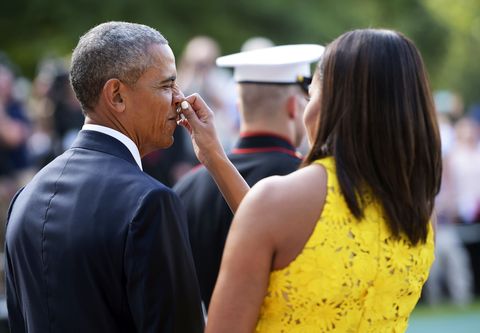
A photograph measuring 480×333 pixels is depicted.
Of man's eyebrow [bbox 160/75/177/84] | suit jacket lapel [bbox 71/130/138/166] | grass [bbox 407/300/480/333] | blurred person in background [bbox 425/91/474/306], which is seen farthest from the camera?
blurred person in background [bbox 425/91/474/306]

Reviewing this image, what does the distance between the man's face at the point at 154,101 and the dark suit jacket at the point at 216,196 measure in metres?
1.38

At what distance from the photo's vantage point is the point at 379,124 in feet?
9.69

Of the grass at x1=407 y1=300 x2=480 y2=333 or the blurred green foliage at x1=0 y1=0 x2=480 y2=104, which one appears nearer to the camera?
the grass at x1=407 y1=300 x2=480 y2=333

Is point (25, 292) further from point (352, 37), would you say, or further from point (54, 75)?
point (54, 75)

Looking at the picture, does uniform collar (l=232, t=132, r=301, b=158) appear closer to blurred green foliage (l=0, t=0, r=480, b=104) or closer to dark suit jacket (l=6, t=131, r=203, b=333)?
dark suit jacket (l=6, t=131, r=203, b=333)

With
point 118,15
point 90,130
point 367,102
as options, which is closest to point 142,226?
point 90,130

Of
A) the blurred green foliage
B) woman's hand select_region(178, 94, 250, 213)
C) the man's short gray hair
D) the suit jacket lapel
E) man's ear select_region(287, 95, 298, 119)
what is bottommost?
the blurred green foliage

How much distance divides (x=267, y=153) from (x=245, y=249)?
207cm

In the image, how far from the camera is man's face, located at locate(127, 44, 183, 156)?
3.34 m

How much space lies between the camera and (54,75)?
9.63 meters

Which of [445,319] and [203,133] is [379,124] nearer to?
[203,133]

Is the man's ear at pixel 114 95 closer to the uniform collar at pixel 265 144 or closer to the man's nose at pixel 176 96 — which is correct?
the man's nose at pixel 176 96

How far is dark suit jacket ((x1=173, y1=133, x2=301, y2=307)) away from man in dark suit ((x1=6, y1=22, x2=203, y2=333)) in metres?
1.38

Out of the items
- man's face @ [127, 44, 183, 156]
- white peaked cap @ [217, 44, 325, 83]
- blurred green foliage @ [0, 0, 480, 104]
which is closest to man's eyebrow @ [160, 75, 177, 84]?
man's face @ [127, 44, 183, 156]
